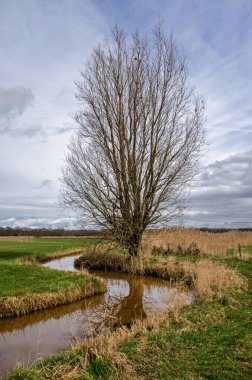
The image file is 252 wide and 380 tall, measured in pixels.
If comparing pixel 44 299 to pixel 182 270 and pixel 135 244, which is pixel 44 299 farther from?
pixel 135 244

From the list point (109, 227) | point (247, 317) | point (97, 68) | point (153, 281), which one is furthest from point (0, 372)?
point (97, 68)

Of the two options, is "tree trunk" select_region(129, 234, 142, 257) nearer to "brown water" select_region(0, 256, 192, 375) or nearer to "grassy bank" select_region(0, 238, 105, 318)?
"brown water" select_region(0, 256, 192, 375)

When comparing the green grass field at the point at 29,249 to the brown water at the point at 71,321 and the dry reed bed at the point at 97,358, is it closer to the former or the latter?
the brown water at the point at 71,321

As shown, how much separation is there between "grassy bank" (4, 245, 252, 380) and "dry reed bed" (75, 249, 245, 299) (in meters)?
3.26

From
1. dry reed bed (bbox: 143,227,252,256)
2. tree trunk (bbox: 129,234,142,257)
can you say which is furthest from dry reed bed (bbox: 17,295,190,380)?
dry reed bed (bbox: 143,227,252,256)

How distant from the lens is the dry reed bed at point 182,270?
47.5 feet

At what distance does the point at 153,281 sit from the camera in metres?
19.6

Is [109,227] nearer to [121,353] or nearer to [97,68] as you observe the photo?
[97,68]

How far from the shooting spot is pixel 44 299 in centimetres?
1340

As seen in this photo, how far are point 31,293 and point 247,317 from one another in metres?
7.46

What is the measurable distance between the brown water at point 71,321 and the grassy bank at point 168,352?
95cm

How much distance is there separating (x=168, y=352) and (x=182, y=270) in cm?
1235

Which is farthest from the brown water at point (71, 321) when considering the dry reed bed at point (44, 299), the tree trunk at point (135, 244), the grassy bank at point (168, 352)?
the tree trunk at point (135, 244)

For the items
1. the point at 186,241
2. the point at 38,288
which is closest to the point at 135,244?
the point at 186,241
